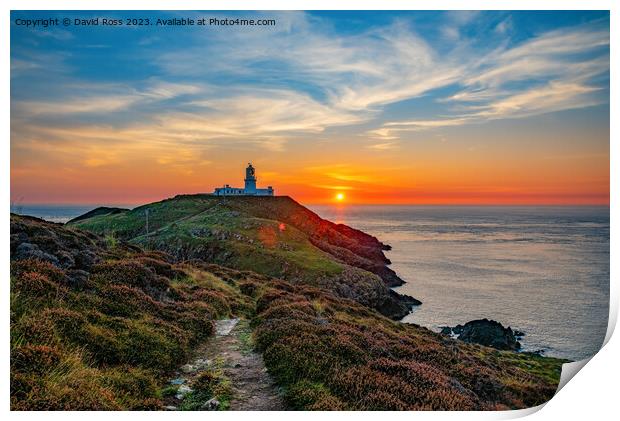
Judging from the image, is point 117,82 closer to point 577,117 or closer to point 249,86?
point 249,86

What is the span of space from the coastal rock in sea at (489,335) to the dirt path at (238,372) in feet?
95.9

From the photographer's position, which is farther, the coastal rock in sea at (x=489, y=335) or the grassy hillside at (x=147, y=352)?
the coastal rock in sea at (x=489, y=335)

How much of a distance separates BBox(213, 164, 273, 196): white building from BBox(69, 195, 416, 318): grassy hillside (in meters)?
2.86

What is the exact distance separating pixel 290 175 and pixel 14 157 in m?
15.2

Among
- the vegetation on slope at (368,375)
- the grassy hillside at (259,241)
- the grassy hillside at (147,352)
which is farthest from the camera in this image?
the grassy hillside at (259,241)

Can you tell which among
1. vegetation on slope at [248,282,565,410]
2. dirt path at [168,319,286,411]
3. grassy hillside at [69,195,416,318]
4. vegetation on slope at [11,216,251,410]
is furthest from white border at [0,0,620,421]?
grassy hillside at [69,195,416,318]

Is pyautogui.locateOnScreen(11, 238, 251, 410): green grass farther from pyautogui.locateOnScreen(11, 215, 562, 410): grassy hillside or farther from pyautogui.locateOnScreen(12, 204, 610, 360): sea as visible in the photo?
pyautogui.locateOnScreen(12, 204, 610, 360): sea

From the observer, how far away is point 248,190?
3120 inches

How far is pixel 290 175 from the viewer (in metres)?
23.9

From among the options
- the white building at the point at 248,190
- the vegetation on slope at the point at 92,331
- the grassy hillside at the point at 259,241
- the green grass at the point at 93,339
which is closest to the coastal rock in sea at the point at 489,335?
the grassy hillside at the point at 259,241

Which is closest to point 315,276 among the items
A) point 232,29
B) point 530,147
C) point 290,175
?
point 290,175

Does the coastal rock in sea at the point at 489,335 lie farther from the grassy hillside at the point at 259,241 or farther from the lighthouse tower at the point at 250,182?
the lighthouse tower at the point at 250,182

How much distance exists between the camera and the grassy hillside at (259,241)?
43781 millimetres
